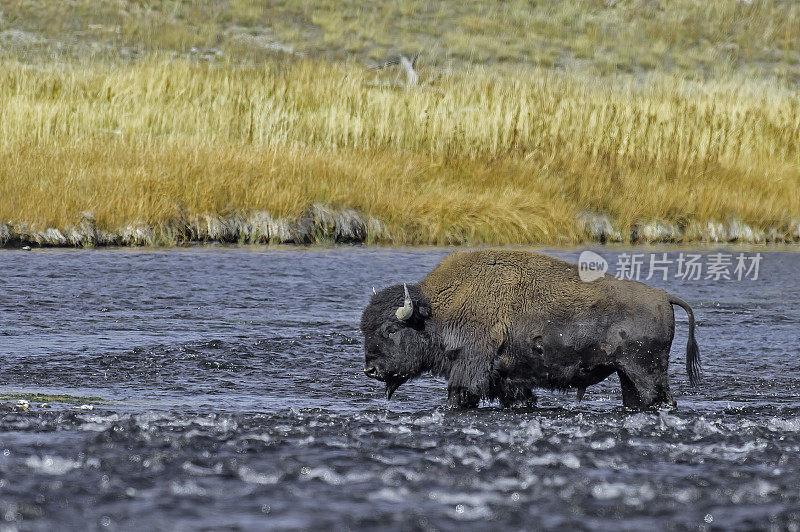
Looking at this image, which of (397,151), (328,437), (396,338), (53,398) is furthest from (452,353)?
(397,151)

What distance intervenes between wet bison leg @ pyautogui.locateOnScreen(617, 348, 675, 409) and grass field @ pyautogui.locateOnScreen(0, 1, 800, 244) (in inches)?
326

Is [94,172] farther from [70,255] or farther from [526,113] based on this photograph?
[526,113]

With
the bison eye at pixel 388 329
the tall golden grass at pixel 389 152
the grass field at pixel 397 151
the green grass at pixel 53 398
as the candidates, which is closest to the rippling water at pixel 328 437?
the green grass at pixel 53 398

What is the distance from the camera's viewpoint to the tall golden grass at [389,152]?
14.5 m

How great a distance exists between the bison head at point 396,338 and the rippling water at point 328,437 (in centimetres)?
26

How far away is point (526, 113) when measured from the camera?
1752cm

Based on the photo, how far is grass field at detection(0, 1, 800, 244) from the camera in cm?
1449

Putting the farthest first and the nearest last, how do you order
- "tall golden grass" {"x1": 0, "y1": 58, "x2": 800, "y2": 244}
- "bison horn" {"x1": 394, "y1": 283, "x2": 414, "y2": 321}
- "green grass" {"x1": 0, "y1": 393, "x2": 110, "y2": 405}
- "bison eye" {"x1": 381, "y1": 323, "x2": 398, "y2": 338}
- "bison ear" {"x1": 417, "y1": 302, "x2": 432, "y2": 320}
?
1. "tall golden grass" {"x1": 0, "y1": 58, "x2": 800, "y2": 244}
2. "bison eye" {"x1": 381, "y1": 323, "x2": 398, "y2": 338}
3. "bison ear" {"x1": 417, "y1": 302, "x2": 432, "y2": 320}
4. "bison horn" {"x1": 394, "y1": 283, "x2": 414, "y2": 321}
5. "green grass" {"x1": 0, "y1": 393, "x2": 110, "y2": 405}

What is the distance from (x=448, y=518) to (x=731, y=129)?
49.6 feet

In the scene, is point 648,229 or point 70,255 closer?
point 70,255

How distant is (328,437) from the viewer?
5.58 meters

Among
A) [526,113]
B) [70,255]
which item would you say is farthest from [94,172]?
[526,113]

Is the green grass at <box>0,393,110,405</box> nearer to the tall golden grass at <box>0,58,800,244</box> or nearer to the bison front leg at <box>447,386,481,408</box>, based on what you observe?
the bison front leg at <box>447,386,481,408</box>

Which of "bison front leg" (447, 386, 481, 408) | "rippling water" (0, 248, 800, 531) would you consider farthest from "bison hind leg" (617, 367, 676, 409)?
"bison front leg" (447, 386, 481, 408)
